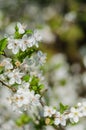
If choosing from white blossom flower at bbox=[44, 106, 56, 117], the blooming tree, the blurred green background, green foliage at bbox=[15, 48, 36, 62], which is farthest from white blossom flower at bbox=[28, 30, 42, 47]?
the blurred green background

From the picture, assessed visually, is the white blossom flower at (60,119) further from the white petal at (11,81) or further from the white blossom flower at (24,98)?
the white petal at (11,81)

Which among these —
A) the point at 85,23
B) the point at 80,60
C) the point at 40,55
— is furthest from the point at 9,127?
the point at 85,23

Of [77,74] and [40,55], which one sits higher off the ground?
[77,74]

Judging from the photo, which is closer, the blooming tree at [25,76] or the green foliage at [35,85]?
the blooming tree at [25,76]

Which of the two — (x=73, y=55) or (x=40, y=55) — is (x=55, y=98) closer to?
(x=40, y=55)

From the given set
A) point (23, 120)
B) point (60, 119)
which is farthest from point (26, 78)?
point (23, 120)

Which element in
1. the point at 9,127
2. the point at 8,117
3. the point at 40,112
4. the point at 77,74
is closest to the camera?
the point at 40,112

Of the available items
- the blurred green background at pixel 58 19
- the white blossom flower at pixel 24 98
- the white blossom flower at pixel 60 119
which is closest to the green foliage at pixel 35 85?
the white blossom flower at pixel 24 98

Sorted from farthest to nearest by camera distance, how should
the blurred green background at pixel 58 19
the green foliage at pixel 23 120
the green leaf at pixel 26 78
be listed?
the blurred green background at pixel 58 19 → the green foliage at pixel 23 120 → the green leaf at pixel 26 78
